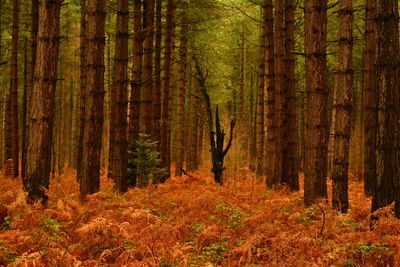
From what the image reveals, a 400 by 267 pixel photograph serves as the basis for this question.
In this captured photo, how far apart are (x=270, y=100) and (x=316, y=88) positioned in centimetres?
457

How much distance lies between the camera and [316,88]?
8.29 m

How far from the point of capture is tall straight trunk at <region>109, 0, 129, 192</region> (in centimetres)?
965

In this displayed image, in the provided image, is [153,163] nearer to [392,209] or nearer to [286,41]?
[286,41]

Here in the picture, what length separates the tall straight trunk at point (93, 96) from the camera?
8.35 m

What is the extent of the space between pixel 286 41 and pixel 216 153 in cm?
472

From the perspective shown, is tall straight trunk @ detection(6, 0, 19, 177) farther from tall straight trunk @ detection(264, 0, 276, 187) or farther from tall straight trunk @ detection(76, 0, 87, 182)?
tall straight trunk @ detection(264, 0, 276, 187)

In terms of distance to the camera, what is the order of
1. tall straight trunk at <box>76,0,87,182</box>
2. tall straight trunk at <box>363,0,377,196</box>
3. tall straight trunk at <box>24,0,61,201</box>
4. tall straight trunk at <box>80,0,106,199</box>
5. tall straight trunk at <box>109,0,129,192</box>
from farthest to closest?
tall straight trunk at <box>76,0,87,182</box> < tall straight trunk at <box>363,0,377,196</box> < tall straight trunk at <box>109,0,129,192</box> < tall straight trunk at <box>80,0,106,199</box> < tall straight trunk at <box>24,0,61,201</box>

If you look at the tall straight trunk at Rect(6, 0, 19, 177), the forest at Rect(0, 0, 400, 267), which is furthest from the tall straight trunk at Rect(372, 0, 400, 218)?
the tall straight trunk at Rect(6, 0, 19, 177)

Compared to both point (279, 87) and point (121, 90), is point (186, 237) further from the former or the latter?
point (279, 87)

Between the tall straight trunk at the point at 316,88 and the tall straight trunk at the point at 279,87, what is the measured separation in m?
3.48

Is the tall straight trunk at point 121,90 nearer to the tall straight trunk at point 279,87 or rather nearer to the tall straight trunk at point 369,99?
the tall straight trunk at point 279,87

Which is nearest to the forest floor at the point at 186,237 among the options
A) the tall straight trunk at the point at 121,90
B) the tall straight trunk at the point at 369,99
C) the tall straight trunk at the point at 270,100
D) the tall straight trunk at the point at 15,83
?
the tall straight trunk at the point at 121,90

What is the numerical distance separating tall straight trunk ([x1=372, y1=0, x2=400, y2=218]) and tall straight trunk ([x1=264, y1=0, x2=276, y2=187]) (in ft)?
19.9

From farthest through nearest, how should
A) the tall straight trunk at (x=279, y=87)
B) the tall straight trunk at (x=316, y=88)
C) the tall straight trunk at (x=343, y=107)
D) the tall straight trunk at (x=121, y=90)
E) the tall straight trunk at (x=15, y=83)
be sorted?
the tall straight trunk at (x=15, y=83)
the tall straight trunk at (x=279, y=87)
the tall straight trunk at (x=121, y=90)
the tall straight trunk at (x=316, y=88)
the tall straight trunk at (x=343, y=107)
